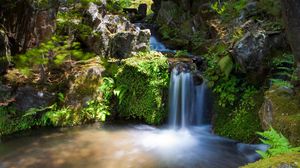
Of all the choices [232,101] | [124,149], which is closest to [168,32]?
[232,101]

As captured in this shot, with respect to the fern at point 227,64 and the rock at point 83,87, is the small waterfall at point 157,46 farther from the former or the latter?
the fern at point 227,64

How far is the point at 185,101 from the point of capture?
8.94 metres

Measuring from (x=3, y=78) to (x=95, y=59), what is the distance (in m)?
2.76

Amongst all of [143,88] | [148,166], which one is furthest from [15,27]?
[148,166]

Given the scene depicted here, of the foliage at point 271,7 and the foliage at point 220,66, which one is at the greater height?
the foliage at point 271,7

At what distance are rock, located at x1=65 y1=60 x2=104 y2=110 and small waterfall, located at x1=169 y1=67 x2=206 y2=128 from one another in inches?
82.9

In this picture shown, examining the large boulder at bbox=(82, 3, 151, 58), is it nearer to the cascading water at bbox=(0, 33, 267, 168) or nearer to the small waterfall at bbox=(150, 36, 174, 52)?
the cascading water at bbox=(0, 33, 267, 168)

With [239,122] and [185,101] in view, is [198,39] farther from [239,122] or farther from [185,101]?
[239,122]

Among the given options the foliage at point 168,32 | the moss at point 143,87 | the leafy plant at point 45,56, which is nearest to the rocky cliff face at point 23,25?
the leafy plant at point 45,56

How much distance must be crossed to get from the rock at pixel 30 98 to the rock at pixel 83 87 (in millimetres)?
526

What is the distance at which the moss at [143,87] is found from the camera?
9039 mm

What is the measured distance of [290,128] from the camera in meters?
4.69

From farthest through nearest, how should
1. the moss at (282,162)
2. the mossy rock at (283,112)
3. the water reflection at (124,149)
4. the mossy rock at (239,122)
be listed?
1. the mossy rock at (239,122)
2. the water reflection at (124,149)
3. the mossy rock at (283,112)
4. the moss at (282,162)

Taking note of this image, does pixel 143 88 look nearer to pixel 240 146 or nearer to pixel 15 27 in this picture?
pixel 240 146
